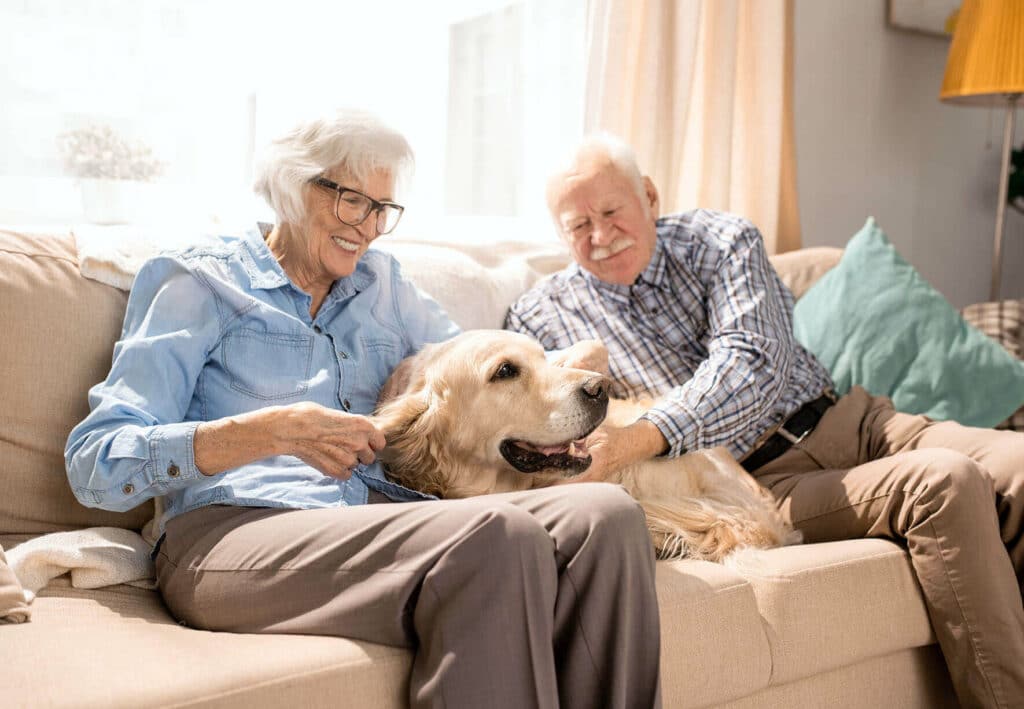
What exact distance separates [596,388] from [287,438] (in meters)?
0.53

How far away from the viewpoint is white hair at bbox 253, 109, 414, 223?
174 centimetres

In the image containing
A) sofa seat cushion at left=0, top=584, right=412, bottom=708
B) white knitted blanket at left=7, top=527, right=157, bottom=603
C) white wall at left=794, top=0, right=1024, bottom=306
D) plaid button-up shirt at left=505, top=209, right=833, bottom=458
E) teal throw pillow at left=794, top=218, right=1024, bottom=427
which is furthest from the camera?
white wall at left=794, top=0, right=1024, bottom=306

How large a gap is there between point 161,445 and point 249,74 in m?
1.43

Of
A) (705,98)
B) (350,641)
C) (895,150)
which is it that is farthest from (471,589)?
(895,150)

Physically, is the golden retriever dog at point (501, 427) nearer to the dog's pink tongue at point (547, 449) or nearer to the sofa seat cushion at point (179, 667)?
the dog's pink tongue at point (547, 449)

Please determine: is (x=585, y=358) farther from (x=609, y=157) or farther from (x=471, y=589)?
(x=471, y=589)

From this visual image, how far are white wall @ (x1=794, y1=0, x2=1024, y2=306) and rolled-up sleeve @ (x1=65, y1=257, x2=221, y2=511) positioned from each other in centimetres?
269

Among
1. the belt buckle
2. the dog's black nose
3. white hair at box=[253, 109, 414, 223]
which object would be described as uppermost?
white hair at box=[253, 109, 414, 223]

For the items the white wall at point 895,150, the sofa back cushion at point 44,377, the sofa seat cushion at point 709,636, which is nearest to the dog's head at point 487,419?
the sofa seat cushion at point 709,636

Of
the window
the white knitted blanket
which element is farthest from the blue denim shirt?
the window

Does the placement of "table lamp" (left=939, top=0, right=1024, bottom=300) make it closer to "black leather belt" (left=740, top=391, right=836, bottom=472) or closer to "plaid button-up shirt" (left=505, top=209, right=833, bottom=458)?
"plaid button-up shirt" (left=505, top=209, right=833, bottom=458)

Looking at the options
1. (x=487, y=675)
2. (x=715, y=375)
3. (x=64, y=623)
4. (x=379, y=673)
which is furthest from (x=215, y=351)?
(x=715, y=375)

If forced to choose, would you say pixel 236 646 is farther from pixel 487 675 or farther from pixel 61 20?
pixel 61 20

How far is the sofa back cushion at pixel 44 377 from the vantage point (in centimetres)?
166
